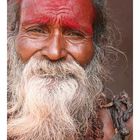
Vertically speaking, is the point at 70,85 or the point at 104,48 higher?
the point at 104,48

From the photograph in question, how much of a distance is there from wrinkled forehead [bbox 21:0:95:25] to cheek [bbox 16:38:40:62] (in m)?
0.09

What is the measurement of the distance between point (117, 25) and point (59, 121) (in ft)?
1.35

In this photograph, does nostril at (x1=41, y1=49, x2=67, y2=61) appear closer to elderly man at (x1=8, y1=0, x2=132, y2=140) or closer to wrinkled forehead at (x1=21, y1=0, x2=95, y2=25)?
elderly man at (x1=8, y1=0, x2=132, y2=140)

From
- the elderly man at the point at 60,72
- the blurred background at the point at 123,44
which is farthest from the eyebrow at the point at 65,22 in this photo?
the blurred background at the point at 123,44

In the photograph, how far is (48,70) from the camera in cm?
185

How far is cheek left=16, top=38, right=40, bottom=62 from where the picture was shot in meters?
1.85

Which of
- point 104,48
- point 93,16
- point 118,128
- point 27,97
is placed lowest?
point 118,128

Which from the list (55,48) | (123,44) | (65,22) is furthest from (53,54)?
(123,44)

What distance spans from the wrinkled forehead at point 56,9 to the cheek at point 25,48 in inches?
3.4

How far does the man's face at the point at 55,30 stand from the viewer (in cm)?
184

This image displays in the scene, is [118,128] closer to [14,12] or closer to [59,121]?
[59,121]

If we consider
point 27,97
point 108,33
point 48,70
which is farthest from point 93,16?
point 27,97

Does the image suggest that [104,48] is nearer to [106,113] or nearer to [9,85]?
[106,113]

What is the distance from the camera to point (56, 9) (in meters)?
1.84
